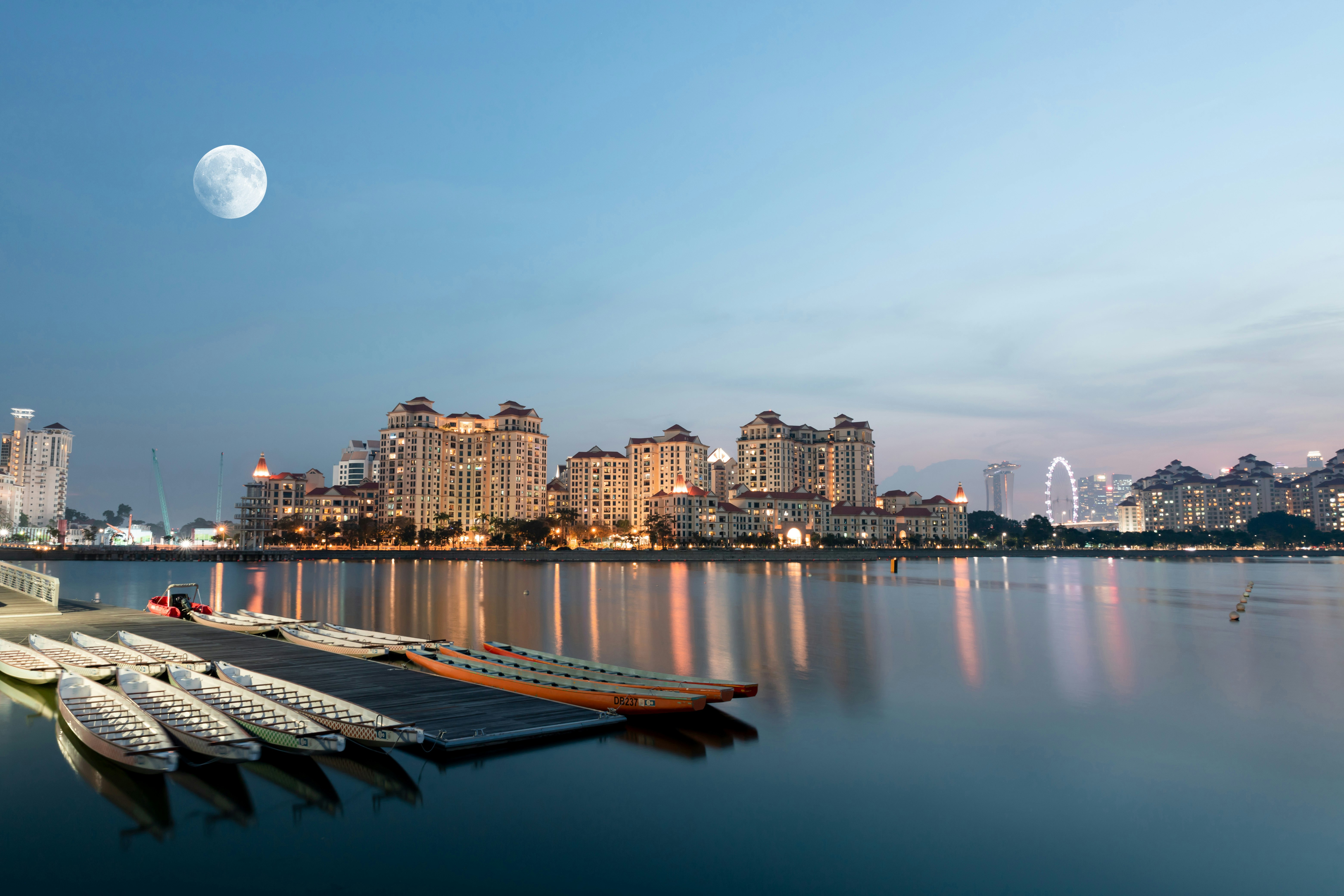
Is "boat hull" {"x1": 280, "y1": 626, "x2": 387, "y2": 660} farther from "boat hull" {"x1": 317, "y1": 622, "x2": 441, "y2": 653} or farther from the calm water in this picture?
the calm water

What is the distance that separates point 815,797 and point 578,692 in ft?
25.2

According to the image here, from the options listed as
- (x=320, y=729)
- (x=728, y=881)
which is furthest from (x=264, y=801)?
(x=728, y=881)

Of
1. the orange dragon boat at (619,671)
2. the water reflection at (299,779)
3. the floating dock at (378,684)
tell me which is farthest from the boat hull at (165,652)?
the orange dragon boat at (619,671)

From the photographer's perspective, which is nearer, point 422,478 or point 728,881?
point 728,881

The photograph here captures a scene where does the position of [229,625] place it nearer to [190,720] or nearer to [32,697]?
[32,697]

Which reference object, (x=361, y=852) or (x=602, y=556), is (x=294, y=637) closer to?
(x=361, y=852)

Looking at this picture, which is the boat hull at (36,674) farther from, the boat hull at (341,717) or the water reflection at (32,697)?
the boat hull at (341,717)

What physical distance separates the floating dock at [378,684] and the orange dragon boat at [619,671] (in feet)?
9.71

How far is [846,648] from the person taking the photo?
4166cm

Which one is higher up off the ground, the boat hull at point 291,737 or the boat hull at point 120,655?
the boat hull at point 120,655

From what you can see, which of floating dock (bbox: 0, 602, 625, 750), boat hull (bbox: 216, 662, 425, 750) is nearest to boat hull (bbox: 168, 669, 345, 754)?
boat hull (bbox: 216, 662, 425, 750)

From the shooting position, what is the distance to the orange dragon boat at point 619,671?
945 inches

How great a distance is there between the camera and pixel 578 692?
75.5 ft

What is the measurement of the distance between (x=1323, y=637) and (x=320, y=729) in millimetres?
55525
